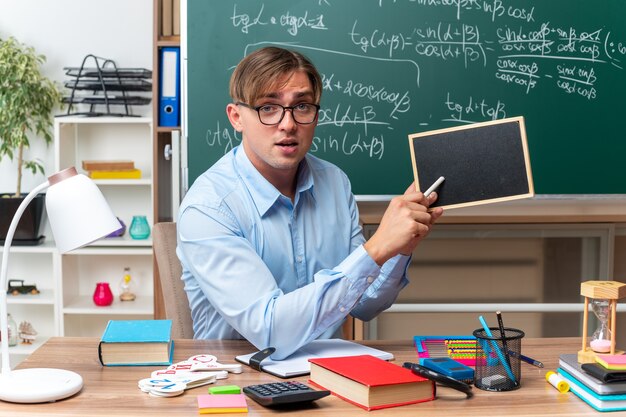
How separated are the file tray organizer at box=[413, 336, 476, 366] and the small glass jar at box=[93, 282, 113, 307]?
2.60 meters

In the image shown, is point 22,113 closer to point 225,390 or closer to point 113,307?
point 113,307

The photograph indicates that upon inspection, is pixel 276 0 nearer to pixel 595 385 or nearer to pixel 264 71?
pixel 264 71

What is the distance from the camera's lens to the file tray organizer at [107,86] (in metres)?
3.83

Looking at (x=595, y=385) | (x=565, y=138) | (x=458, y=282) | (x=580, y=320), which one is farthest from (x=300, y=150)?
(x=580, y=320)

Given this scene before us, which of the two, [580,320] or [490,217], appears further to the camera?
[580,320]

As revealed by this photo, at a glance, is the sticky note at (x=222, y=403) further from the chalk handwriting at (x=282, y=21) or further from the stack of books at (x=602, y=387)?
the chalk handwriting at (x=282, y=21)

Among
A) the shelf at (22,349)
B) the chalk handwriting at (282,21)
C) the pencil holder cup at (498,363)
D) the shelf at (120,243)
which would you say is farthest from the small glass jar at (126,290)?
the pencil holder cup at (498,363)

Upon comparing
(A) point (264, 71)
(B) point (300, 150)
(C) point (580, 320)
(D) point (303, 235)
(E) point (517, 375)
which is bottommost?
(C) point (580, 320)

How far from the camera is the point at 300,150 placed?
1.85m

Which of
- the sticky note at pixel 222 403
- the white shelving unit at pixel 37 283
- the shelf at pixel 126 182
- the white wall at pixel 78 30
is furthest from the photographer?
the white shelving unit at pixel 37 283

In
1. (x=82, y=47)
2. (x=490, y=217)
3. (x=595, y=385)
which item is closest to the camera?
(x=595, y=385)

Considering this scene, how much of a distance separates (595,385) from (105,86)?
10.0 ft

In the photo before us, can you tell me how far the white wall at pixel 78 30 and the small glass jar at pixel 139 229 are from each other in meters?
0.57

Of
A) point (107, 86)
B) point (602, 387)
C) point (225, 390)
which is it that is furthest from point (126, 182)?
point (602, 387)
